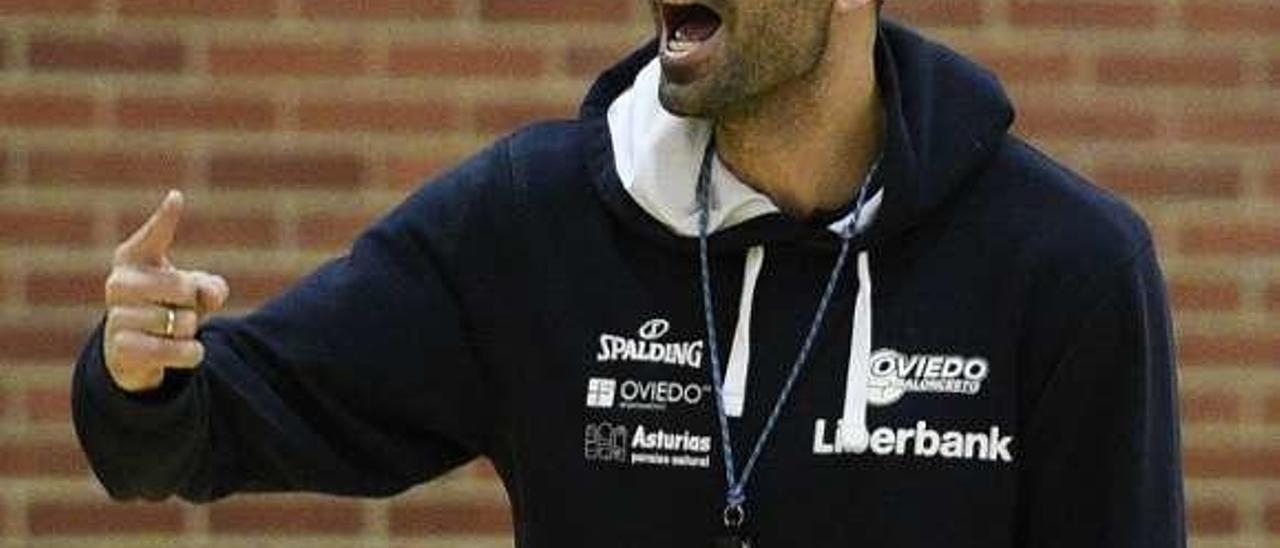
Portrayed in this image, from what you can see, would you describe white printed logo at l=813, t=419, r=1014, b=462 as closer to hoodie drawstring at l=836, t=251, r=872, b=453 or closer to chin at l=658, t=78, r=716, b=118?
hoodie drawstring at l=836, t=251, r=872, b=453

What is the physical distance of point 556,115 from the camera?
5625mm

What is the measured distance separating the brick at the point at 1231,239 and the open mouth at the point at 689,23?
2.18 m

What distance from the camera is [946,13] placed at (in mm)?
5684

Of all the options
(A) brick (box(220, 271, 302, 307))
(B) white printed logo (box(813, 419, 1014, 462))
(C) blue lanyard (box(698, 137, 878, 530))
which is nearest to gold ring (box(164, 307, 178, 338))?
(C) blue lanyard (box(698, 137, 878, 530))

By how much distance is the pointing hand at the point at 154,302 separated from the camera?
344 cm

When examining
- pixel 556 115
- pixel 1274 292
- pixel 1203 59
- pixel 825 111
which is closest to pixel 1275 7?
pixel 1203 59

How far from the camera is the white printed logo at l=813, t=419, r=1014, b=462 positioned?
146 inches

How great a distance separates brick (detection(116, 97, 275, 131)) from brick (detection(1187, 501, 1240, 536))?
1.94 metres

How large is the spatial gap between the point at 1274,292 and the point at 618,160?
224cm

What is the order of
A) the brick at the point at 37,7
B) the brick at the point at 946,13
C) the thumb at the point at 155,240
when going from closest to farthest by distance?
the thumb at the point at 155,240
the brick at the point at 37,7
the brick at the point at 946,13

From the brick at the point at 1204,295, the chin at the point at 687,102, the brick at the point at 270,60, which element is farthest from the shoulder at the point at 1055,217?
the brick at the point at 270,60

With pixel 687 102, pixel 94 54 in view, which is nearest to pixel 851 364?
pixel 687 102

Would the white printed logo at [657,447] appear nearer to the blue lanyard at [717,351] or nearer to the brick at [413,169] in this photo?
the blue lanyard at [717,351]

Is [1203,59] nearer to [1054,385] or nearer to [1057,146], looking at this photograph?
[1057,146]
